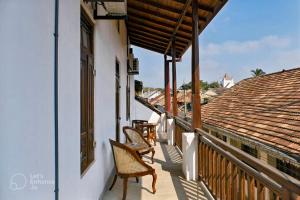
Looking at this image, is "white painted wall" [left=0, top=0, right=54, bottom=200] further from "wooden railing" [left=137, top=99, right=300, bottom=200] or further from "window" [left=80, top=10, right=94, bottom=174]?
"wooden railing" [left=137, top=99, right=300, bottom=200]

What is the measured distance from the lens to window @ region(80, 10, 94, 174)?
2.87m

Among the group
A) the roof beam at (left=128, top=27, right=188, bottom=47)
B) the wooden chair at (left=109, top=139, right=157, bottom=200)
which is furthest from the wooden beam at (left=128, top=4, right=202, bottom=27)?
the wooden chair at (left=109, top=139, right=157, bottom=200)

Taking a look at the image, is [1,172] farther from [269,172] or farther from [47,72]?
[269,172]

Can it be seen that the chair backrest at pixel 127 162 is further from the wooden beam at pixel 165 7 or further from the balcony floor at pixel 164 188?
the wooden beam at pixel 165 7

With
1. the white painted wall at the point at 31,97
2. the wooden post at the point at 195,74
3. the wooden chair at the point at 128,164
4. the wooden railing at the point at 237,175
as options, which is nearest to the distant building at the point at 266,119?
the wooden post at the point at 195,74

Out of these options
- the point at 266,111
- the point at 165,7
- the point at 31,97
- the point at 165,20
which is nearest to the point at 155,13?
the point at 165,20

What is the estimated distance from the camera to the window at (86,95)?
113 inches

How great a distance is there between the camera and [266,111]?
1102 cm

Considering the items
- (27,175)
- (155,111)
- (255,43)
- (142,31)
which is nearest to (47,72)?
(27,175)

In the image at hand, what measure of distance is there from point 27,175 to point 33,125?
0.28 metres

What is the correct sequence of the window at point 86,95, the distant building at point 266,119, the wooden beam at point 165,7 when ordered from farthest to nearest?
1. the distant building at point 266,119
2. the wooden beam at point 165,7
3. the window at point 86,95

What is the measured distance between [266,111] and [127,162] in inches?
339

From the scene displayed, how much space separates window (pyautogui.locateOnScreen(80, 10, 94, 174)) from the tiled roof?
5591 mm

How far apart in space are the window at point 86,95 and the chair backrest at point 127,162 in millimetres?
580
